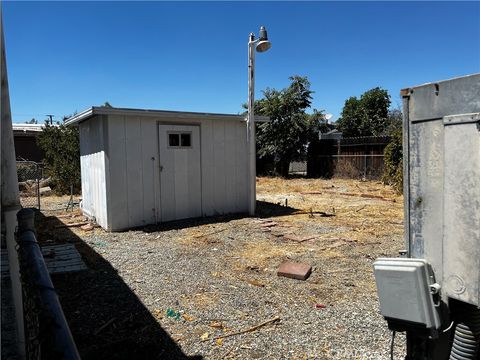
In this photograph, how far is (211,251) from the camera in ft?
19.2

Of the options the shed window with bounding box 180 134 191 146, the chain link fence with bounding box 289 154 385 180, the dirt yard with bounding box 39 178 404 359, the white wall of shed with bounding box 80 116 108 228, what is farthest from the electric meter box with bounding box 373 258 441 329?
the chain link fence with bounding box 289 154 385 180

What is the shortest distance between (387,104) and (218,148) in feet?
71.9

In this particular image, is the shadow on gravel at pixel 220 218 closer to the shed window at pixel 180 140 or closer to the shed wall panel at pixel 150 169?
the shed wall panel at pixel 150 169

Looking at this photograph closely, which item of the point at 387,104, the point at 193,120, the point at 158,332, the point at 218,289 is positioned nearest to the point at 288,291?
the point at 218,289

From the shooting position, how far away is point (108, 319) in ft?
11.5

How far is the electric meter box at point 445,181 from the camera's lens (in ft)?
5.32

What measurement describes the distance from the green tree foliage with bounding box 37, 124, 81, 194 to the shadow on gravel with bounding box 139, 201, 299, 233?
20.9ft

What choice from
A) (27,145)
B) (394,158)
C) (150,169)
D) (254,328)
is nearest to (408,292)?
(254,328)

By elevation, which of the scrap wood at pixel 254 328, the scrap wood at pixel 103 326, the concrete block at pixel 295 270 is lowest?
the scrap wood at pixel 254 328

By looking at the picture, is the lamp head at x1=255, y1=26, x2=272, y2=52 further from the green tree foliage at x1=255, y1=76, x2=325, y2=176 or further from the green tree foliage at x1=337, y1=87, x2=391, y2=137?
the green tree foliage at x1=337, y1=87, x2=391, y2=137

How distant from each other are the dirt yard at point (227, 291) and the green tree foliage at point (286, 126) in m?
11.9

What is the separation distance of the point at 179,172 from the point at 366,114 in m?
20.5

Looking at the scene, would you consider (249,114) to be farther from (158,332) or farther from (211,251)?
(158,332)

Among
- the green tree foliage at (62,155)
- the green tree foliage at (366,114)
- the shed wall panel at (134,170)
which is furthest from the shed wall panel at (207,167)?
the green tree foliage at (366,114)
